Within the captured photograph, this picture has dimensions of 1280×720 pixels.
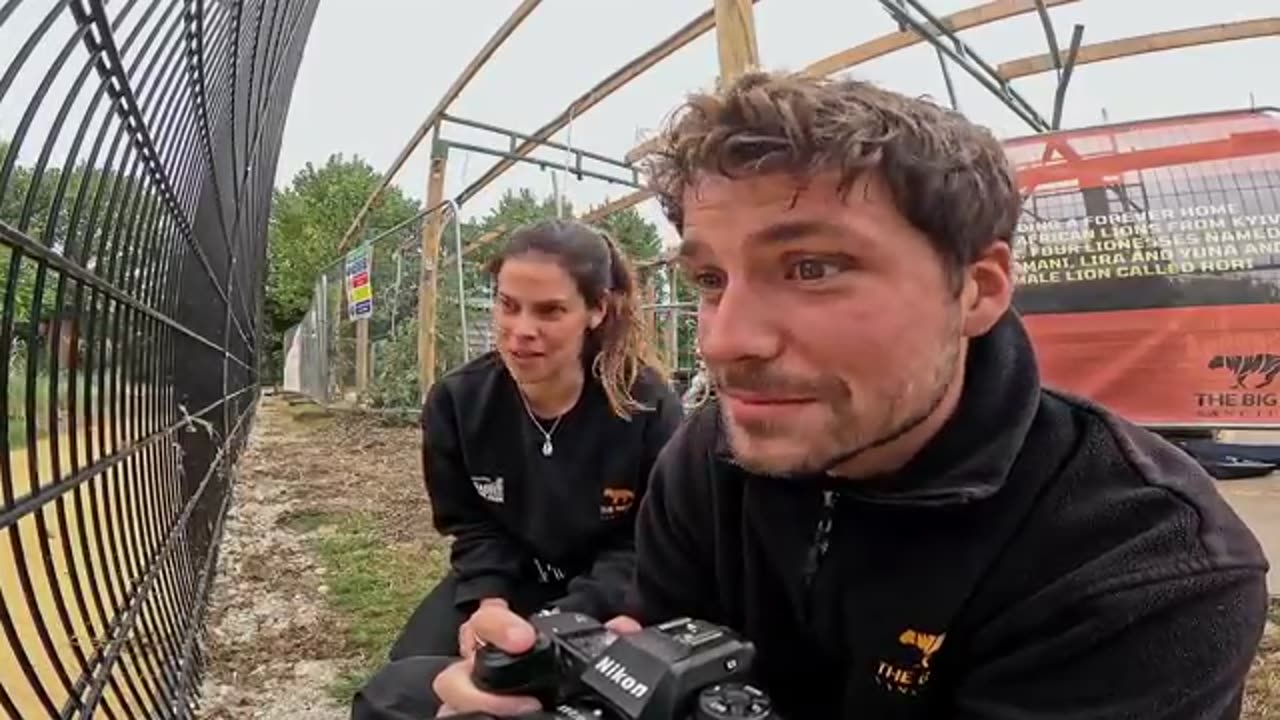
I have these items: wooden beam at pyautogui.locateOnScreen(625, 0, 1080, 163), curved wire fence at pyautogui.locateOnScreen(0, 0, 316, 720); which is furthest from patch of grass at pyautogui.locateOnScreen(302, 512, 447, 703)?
wooden beam at pyautogui.locateOnScreen(625, 0, 1080, 163)

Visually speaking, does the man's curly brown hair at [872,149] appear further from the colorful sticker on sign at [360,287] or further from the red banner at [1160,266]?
the colorful sticker on sign at [360,287]

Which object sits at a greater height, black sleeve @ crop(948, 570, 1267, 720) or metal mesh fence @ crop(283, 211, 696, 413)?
metal mesh fence @ crop(283, 211, 696, 413)

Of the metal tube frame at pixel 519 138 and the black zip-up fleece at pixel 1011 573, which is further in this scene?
the metal tube frame at pixel 519 138

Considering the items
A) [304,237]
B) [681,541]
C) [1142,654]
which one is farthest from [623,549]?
[304,237]

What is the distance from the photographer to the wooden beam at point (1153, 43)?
18.6 ft

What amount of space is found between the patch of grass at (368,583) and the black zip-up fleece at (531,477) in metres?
0.79

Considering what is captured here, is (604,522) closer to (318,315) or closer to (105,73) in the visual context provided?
(105,73)

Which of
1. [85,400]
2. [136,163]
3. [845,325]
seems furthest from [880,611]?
[136,163]

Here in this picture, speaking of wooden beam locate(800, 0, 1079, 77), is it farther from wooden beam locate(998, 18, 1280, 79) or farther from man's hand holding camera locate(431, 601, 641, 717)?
man's hand holding camera locate(431, 601, 641, 717)

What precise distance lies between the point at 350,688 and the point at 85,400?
1.36 metres

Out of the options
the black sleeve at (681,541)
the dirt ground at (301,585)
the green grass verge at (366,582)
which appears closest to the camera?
the black sleeve at (681,541)

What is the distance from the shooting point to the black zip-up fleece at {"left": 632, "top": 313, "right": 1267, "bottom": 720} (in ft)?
3.11

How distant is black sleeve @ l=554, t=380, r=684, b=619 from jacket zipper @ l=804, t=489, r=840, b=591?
0.85 metres

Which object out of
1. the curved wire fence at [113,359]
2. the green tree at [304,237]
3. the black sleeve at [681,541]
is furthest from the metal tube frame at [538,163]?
the green tree at [304,237]
